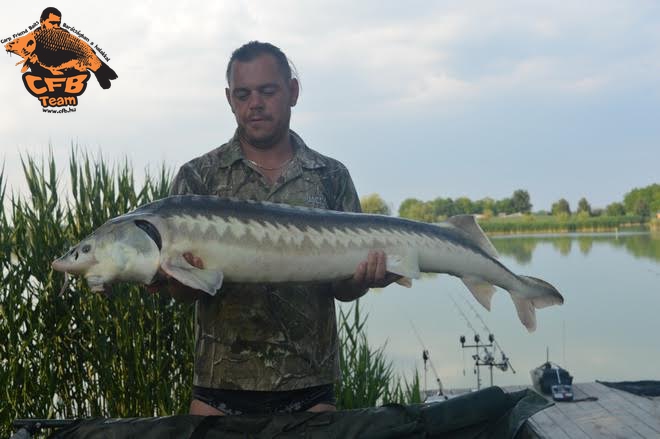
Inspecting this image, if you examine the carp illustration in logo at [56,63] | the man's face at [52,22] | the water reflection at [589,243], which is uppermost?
the man's face at [52,22]

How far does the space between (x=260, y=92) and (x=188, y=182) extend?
1.58 ft

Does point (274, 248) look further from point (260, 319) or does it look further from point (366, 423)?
point (366, 423)

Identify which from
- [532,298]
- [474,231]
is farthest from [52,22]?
[532,298]

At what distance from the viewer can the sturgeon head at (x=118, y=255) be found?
2316 millimetres

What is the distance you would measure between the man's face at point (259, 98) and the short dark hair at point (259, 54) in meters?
0.02

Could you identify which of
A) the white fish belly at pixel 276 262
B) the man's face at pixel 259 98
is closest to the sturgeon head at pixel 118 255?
the white fish belly at pixel 276 262

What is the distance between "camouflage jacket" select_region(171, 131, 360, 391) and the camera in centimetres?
256

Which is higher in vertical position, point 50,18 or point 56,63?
point 50,18

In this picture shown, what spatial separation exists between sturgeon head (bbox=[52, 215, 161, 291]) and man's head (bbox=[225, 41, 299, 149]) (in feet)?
2.01

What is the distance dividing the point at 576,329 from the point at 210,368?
46.5 m

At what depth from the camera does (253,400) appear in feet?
8.73

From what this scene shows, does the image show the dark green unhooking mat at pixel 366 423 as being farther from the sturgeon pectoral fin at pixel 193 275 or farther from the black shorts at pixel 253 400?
the sturgeon pectoral fin at pixel 193 275

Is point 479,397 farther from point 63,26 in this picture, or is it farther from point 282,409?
point 63,26

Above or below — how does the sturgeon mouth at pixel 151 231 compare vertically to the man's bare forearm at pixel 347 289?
above
